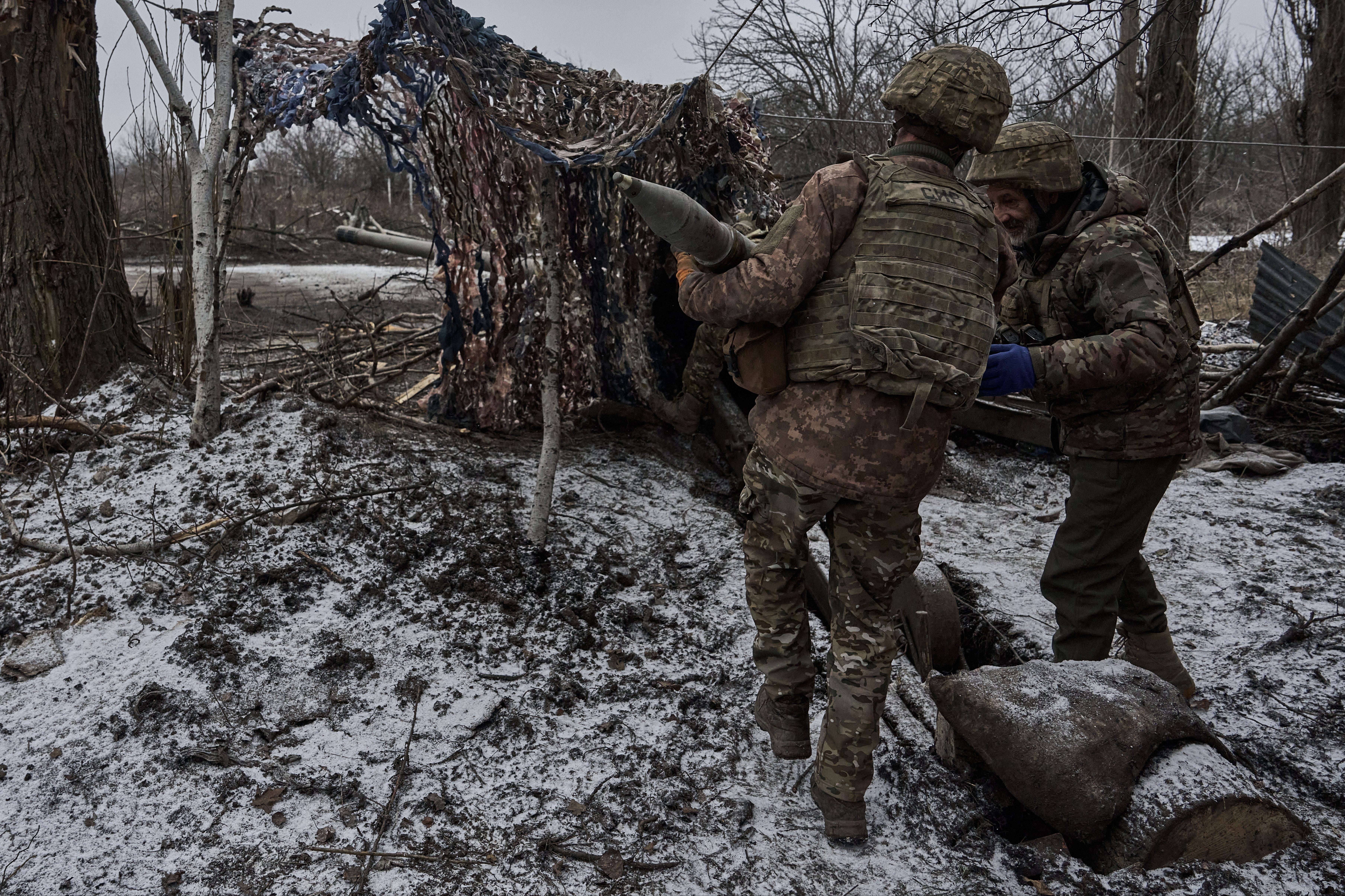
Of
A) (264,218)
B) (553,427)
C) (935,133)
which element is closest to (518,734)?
(553,427)

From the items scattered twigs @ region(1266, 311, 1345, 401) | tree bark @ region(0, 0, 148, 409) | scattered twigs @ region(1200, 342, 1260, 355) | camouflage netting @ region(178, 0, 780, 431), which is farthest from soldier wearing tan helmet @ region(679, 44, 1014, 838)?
scattered twigs @ region(1200, 342, 1260, 355)

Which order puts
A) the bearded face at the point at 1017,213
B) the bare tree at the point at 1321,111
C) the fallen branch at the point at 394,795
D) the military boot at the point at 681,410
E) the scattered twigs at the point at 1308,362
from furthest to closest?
the bare tree at the point at 1321,111, the scattered twigs at the point at 1308,362, the military boot at the point at 681,410, the bearded face at the point at 1017,213, the fallen branch at the point at 394,795

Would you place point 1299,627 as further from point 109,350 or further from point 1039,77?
point 109,350

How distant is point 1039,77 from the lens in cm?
599

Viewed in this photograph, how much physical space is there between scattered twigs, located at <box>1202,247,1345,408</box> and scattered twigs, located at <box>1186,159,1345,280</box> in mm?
77

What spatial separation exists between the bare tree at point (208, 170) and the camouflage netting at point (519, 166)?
8.9 inches

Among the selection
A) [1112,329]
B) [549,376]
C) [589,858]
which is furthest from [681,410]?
[589,858]

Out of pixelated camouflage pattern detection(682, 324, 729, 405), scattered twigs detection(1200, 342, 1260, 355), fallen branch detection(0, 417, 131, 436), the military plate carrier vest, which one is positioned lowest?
fallen branch detection(0, 417, 131, 436)

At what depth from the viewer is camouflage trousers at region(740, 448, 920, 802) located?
224 cm

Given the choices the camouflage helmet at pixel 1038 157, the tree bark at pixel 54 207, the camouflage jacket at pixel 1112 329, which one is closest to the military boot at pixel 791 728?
the camouflage jacket at pixel 1112 329

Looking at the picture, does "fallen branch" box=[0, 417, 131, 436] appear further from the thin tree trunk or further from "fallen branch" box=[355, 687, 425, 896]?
the thin tree trunk

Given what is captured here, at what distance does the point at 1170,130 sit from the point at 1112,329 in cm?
662

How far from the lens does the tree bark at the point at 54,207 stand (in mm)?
4129

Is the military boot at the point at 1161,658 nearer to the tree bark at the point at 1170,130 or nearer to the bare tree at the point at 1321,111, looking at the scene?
the tree bark at the point at 1170,130
